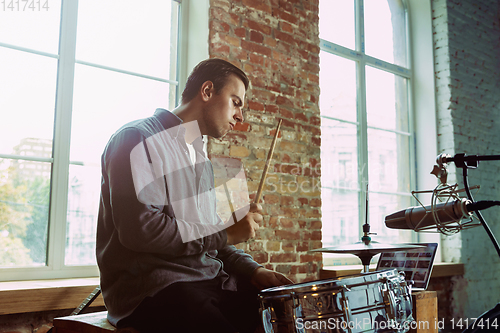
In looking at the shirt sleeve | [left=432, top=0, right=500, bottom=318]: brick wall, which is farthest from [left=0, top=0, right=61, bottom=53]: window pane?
[left=432, top=0, right=500, bottom=318]: brick wall

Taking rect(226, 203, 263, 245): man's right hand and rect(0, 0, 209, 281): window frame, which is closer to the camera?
rect(226, 203, 263, 245): man's right hand

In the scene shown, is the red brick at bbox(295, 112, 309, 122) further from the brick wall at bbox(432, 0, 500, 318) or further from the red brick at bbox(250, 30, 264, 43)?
the brick wall at bbox(432, 0, 500, 318)

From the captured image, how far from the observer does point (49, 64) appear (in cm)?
231

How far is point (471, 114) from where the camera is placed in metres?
4.18

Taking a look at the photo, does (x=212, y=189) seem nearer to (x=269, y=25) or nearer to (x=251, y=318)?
(x=251, y=318)

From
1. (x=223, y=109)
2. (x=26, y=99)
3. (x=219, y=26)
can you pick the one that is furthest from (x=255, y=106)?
(x=26, y=99)

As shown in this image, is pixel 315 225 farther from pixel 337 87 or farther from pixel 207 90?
pixel 207 90

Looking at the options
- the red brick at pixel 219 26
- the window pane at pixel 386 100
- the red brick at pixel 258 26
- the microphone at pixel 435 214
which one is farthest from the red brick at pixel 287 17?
the microphone at pixel 435 214

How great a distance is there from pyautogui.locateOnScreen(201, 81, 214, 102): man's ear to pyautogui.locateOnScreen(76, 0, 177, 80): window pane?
1.02 m

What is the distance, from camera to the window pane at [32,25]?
2.20m

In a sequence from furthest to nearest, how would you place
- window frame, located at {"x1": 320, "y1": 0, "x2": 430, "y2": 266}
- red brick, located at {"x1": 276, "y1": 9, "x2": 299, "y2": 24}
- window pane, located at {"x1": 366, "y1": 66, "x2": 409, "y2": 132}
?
window pane, located at {"x1": 366, "y1": 66, "x2": 409, "y2": 132} < window frame, located at {"x1": 320, "y1": 0, "x2": 430, "y2": 266} < red brick, located at {"x1": 276, "y1": 9, "x2": 299, "y2": 24}

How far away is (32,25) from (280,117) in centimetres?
153

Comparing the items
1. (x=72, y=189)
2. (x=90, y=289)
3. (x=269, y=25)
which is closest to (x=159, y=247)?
(x=90, y=289)

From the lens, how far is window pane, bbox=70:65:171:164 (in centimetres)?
237
